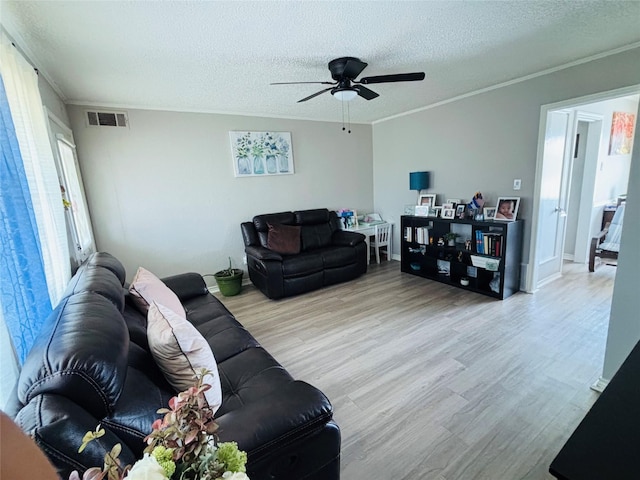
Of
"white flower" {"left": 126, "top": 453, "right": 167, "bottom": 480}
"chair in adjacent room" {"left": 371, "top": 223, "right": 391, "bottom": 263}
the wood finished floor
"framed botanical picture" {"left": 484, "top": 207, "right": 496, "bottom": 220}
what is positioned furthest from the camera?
"chair in adjacent room" {"left": 371, "top": 223, "right": 391, "bottom": 263}

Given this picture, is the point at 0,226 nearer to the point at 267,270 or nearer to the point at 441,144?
the point at 267,270

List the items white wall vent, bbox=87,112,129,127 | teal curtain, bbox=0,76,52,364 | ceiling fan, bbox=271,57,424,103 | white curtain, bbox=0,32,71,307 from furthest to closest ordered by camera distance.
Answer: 1. white wall vent, bbox=87,112,129,127
2. ceiling fan, bbox=271,57,424,103
3. white curtain, bbox=0,32,71,307
4. teal curtain, bbox=0,76,52,364

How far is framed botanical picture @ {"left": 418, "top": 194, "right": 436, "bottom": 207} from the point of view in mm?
4316

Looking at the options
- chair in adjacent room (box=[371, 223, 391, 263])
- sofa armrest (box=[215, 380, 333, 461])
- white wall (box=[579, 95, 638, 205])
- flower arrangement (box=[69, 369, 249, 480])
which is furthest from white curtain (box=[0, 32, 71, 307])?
white wall (box=[579, 95, 638, 205])

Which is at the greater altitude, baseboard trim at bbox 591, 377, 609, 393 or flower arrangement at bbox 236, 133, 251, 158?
flower arrangement at bbox 236, 133, 251, 158

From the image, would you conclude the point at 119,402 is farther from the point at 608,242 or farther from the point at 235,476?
the point at 608,242

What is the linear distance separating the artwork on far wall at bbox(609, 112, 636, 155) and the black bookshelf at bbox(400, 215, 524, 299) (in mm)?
2585

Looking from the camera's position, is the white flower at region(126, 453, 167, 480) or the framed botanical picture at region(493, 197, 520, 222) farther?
the framed botanical picture at region(493, 197, 520, 222)

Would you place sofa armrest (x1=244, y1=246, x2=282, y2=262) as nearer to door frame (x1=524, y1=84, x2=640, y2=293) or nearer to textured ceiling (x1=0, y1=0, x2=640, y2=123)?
textured ceiling (x1=0, y1=0, x2=640, y2=123)

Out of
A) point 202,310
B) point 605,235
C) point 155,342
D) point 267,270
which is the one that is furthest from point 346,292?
→ point 605,235

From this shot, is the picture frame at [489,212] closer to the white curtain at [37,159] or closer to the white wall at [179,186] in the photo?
the white wall at [179,186]

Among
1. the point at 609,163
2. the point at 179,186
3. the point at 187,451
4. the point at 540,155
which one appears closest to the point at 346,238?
the point at 179,186

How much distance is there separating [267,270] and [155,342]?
2.36 metres

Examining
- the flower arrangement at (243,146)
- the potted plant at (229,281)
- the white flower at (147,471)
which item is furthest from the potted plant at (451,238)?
the white flower at (147,471)
